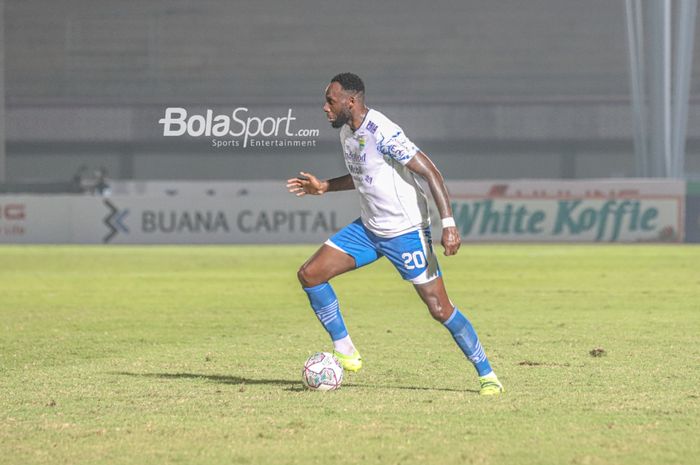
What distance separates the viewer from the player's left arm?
301 inches

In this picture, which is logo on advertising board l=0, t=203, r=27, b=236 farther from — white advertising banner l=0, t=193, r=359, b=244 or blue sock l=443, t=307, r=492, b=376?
blue sock l=443, t=307, r=492, b=376

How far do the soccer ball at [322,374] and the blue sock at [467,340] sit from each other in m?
0.78

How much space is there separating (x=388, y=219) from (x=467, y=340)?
0.89m

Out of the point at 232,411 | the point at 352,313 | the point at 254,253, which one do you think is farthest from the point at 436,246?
the point at 232,411

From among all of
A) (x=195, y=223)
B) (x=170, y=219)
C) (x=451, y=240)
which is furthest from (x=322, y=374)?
(x=170, y=219)

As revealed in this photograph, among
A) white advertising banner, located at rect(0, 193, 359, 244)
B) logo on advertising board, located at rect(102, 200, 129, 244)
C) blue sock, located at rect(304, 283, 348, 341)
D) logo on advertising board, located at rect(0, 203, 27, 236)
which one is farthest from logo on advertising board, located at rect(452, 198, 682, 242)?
blue sock, located at rect(304, 283, 348, 341)

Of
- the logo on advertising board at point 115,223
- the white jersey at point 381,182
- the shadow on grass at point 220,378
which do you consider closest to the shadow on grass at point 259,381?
the shadow on grass at point 220,378

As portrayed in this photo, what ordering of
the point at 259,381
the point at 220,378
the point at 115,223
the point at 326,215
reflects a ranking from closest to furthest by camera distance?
the point at 259,381 → the point at 220,378 → the point at 326,215 → the point at 115,223

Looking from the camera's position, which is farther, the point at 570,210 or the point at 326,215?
the point at 326,215

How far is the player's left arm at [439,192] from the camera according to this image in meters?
7.65

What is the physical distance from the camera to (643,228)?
105 ft

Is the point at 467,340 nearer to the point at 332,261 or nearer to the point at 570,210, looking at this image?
the point at 332,261

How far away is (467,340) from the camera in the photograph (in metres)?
7.98

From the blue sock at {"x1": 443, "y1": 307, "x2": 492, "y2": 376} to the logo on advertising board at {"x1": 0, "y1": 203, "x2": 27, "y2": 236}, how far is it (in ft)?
89.4
